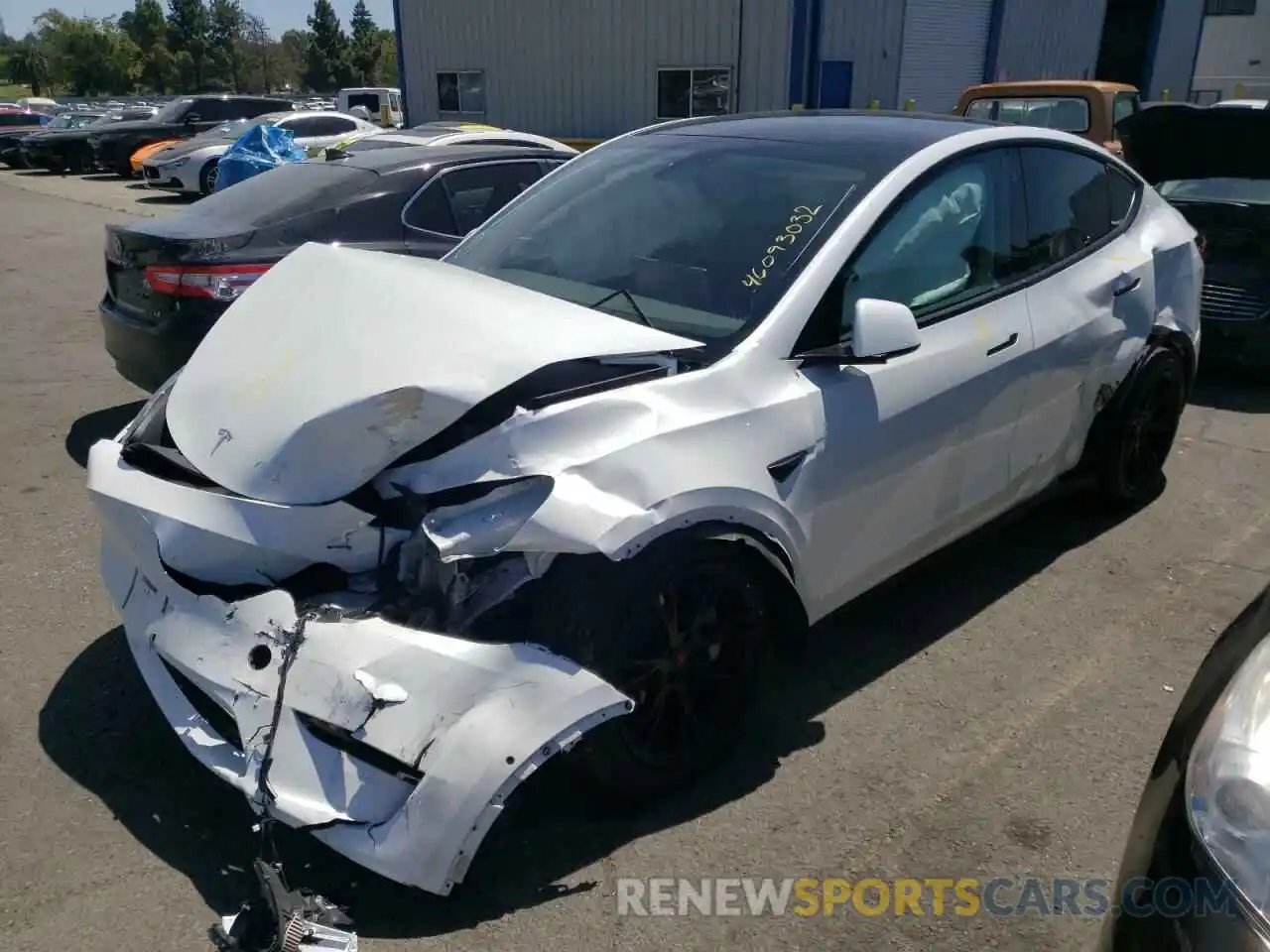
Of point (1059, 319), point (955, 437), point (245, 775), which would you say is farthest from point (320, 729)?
point (1059, 319)

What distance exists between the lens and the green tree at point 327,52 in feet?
257

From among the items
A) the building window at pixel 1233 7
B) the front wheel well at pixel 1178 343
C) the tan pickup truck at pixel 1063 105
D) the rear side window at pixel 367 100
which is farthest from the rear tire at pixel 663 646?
the building window at pixel 1233 7

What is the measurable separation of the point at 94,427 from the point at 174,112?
20.2 metres

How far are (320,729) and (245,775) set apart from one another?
0.24 meters

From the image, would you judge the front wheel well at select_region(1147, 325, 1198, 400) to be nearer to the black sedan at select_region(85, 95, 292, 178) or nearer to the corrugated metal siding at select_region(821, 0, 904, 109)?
the corrugated metal siding at select_region(821, 0, 904, 109)

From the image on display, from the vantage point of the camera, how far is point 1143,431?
15.2 ft

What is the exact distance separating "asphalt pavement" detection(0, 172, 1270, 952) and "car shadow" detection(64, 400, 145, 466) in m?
0.93

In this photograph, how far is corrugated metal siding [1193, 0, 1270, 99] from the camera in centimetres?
3544

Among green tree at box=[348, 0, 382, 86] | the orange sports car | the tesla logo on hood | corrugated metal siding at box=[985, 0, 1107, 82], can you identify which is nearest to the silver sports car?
the orange sports car

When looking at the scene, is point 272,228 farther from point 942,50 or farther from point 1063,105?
point 942,50

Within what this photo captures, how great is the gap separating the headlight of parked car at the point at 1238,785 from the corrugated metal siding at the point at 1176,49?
30957 mm

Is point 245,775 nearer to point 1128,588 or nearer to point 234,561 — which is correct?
point 234,561

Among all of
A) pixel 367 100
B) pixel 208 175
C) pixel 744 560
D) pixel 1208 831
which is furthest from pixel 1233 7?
pixel 1208 831

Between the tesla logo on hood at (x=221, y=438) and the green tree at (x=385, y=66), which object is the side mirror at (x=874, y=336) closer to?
the tesla logo on hood at (x=221, y=438)
